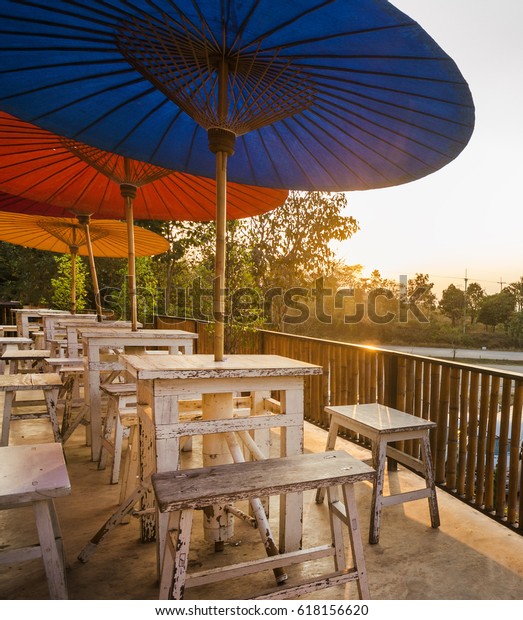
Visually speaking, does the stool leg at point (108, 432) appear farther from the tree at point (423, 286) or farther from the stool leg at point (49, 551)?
the tree at point (423, 286)

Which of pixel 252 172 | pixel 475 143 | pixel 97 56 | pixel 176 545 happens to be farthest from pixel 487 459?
pixel 97 56

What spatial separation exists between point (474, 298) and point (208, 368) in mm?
60775

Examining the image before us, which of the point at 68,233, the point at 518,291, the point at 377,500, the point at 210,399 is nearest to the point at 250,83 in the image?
the point at 210,399

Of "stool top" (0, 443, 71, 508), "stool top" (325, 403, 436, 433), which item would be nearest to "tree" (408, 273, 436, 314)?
"stool top" (325, 403, 436, 433)

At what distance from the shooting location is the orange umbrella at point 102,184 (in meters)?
3.13

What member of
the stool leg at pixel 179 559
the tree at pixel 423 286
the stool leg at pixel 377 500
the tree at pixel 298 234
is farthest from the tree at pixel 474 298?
the stool leg at pixel 179 559

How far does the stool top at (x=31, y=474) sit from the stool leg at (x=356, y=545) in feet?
3.87

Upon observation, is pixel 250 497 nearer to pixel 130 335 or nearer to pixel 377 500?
pixel 377 500

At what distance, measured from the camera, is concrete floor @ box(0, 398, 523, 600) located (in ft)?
6.24

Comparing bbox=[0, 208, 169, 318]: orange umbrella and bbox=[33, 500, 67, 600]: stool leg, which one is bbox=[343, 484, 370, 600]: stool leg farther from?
bbox=[0, 208, 169, 318]: orange umbrella

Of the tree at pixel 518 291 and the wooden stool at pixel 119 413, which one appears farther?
the tree at pixel 518 291

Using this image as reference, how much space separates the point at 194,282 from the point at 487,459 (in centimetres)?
985

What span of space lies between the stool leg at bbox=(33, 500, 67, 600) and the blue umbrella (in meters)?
1.05
